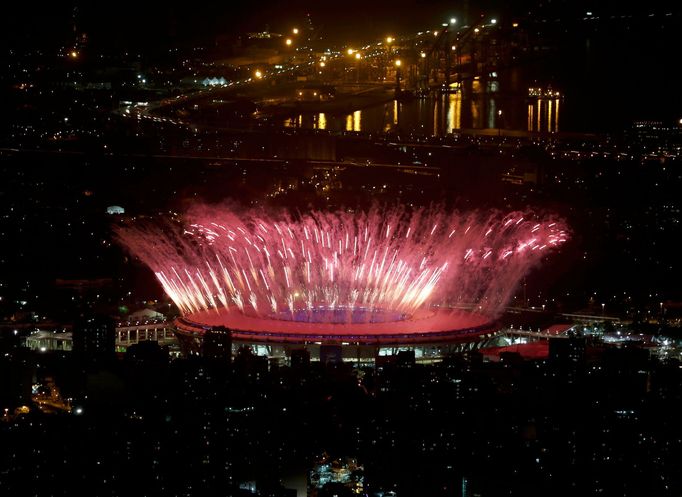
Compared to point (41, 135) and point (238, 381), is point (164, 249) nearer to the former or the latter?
point (41, 135)

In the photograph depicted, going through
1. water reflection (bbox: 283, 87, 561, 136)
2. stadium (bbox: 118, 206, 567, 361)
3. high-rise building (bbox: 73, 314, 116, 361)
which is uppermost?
water reflection (bbox: 283, 87, 561, 136)

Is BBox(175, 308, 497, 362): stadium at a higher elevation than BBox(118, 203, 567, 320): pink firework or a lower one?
lower

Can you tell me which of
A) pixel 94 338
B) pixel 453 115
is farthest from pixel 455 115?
pixel 94 338

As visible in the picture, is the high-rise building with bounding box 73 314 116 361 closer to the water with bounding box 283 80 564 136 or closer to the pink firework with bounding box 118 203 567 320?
the pink firework with bounding box 118 203 567 320

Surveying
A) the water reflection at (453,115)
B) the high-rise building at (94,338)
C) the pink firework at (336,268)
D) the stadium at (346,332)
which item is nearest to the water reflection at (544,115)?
the water reflection at (453,115)

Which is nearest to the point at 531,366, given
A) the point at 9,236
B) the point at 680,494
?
the point at 680,494

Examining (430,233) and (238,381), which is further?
(430,233)

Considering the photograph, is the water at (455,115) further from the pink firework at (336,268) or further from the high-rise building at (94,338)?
the high-rise building at (94,338)

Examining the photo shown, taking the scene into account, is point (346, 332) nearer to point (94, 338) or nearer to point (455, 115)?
point (94, 338)

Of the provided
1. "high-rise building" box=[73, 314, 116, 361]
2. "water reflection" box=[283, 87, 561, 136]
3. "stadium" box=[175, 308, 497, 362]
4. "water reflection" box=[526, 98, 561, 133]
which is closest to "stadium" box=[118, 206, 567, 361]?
"stadium" box=[175, 308, 497, 362]
